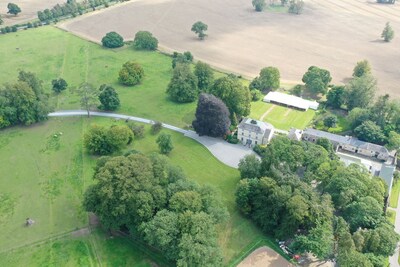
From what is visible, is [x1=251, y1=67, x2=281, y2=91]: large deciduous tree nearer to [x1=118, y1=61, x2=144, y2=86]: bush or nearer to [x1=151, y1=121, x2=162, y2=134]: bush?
[x1=151, y1=121, x2=162, y2=134]: bush

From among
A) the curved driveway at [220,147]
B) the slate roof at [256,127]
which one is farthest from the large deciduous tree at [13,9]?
the slate roof at [256,127]

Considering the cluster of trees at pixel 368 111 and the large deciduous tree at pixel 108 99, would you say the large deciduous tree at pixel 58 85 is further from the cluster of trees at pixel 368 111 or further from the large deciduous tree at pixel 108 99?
the cluster of trees at pixel 368 111

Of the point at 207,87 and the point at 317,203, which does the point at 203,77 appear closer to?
the point at 207,87

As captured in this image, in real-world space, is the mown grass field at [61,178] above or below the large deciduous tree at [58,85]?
below

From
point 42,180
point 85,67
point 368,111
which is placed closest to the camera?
point 42,180

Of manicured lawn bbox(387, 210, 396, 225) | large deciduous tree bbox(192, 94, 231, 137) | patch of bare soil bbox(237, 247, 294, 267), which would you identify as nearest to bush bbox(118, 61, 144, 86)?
large deciduous tree bbox(192, 94, 231, 137)

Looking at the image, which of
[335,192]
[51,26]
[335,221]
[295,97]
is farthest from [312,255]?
[51,26]

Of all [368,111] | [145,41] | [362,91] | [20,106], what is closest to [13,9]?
[145,41]

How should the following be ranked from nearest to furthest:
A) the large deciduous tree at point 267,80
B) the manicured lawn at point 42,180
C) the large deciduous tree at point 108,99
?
the manicured lawn at point 42,180
the large deciduous tree at point 108,99
the large deciduous tree at point 267,80
